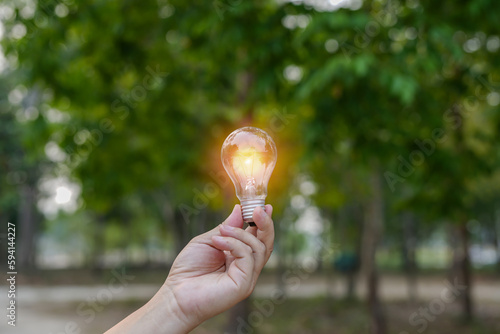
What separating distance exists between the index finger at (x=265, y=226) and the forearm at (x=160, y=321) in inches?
14.0

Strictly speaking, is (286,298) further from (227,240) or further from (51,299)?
(227,240)

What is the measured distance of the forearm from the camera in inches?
64.7

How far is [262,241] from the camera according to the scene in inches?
65.6

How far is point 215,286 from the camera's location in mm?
1648

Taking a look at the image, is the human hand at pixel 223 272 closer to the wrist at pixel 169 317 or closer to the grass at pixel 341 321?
the wrist at pixel 169 317

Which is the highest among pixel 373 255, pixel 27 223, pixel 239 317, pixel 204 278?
pixel 27 223

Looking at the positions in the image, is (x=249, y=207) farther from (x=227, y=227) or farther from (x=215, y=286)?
(x=215, y=286)

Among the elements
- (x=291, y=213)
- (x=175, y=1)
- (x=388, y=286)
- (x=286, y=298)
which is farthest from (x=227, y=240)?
(x=388, y=286)

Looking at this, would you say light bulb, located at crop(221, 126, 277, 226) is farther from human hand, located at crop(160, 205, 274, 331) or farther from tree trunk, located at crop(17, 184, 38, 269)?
tree trunk, located at crop(17, 184, 38, 269)

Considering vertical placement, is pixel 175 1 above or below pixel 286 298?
above

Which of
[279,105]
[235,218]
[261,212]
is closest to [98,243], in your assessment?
[279,105]

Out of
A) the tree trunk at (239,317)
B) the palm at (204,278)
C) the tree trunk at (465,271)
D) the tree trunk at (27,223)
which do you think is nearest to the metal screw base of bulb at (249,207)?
the palm at (204,278)

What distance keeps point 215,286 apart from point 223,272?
115 millimetres

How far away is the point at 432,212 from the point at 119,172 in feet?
14.4
